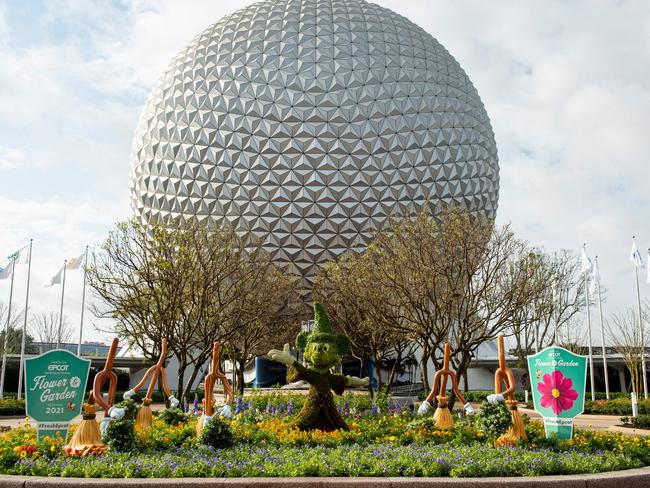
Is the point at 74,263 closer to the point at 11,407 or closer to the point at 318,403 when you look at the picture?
the point at 11,407

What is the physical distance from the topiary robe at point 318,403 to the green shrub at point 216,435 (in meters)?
2.37

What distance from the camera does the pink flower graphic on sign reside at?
11.1m

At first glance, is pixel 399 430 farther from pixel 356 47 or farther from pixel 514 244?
pixel 356 47

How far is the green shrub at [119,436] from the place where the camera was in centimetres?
984

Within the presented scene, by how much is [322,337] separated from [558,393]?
5.00 meters

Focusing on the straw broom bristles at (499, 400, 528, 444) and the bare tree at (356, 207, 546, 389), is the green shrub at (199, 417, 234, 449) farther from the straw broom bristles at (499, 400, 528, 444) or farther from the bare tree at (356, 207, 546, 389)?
the bare tree at (356, 207, 546, 389)

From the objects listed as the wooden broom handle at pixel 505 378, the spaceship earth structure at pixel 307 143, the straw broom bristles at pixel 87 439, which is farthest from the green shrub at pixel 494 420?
the spaceship earth structure at pixel 307 143

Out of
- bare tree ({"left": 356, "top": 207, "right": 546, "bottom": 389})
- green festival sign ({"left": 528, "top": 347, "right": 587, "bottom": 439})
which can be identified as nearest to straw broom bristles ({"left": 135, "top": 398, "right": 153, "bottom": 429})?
green festival sign ({"left": 528, "top": 347, "right": 587, "bottom": 439})

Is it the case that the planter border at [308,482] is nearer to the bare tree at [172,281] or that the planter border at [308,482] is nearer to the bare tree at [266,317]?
the bare tree at [172,281]

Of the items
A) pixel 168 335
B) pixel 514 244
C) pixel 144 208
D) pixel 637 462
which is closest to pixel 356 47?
pixel 144 208

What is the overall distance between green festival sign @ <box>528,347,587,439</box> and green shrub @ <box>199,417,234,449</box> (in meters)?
5.93

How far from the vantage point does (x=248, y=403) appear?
19.0m

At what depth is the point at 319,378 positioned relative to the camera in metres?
13.0

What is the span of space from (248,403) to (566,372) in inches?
425
